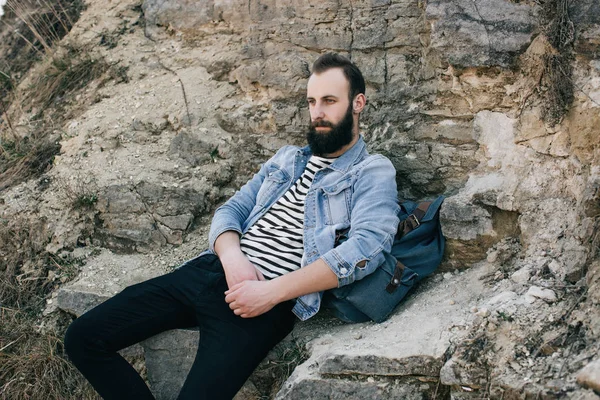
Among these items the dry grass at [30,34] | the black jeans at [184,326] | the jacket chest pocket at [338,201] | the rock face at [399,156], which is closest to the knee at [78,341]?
the black jeans at [184,326]

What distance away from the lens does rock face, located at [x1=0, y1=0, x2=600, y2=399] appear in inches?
112

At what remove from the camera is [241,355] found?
9.71 feet

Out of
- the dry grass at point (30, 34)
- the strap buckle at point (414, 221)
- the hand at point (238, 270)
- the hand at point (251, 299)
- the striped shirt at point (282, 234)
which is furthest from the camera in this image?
the dry grass at point (30, 34)

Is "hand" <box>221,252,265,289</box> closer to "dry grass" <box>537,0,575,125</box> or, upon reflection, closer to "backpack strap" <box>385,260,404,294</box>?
"backpack strap" <box>385,260,404,294</box>

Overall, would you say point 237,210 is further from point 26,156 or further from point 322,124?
point 26,156

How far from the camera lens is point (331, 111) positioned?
3.53m

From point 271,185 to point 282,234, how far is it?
0.38 meters

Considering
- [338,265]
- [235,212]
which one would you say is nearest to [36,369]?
[235,212]

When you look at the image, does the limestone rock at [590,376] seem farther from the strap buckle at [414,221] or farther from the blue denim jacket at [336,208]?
the strap buckle at [414,221]

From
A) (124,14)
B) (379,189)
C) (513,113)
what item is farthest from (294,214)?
(124,14)

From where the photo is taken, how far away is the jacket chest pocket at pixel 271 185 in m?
3.65

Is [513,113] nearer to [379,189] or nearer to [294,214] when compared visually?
[379,189]

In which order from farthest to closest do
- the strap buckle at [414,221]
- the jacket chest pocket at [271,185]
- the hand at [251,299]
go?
the jacket chest pocket at [271,185], the strap buckle at [414,221], the hand at [251,299]

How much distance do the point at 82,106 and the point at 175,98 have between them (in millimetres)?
827
